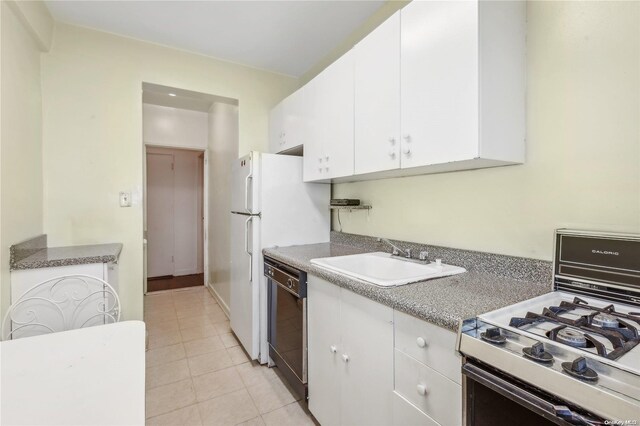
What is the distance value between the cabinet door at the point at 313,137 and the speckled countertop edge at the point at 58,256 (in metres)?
1.38

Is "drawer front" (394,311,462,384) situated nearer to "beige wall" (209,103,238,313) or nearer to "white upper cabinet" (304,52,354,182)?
"white upper cabinet" (304,52,354,182)

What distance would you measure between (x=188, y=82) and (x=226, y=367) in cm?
238

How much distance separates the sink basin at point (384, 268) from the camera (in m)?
1.35

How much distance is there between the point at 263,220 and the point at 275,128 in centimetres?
101

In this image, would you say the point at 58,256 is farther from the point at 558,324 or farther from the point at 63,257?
the point at 558,324

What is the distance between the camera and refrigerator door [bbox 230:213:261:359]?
7.44ft

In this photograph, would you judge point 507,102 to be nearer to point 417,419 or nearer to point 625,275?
point 625,275

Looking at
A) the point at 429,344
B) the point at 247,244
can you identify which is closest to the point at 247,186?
the point at 247,244

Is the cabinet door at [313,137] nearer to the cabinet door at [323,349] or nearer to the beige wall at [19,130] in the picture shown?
the cabinet door at [323,349]

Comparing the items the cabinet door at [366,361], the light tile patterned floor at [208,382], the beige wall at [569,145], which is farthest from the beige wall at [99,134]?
the beige wall at [569,145]

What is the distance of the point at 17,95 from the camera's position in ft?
5.62

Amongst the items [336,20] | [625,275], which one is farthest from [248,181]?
[625,275]

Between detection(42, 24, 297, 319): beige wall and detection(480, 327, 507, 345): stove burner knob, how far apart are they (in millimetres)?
2517

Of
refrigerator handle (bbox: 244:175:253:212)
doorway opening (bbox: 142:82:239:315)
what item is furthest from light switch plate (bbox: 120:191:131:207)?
refrigerator handle (bbox: 244:175:253:212)
